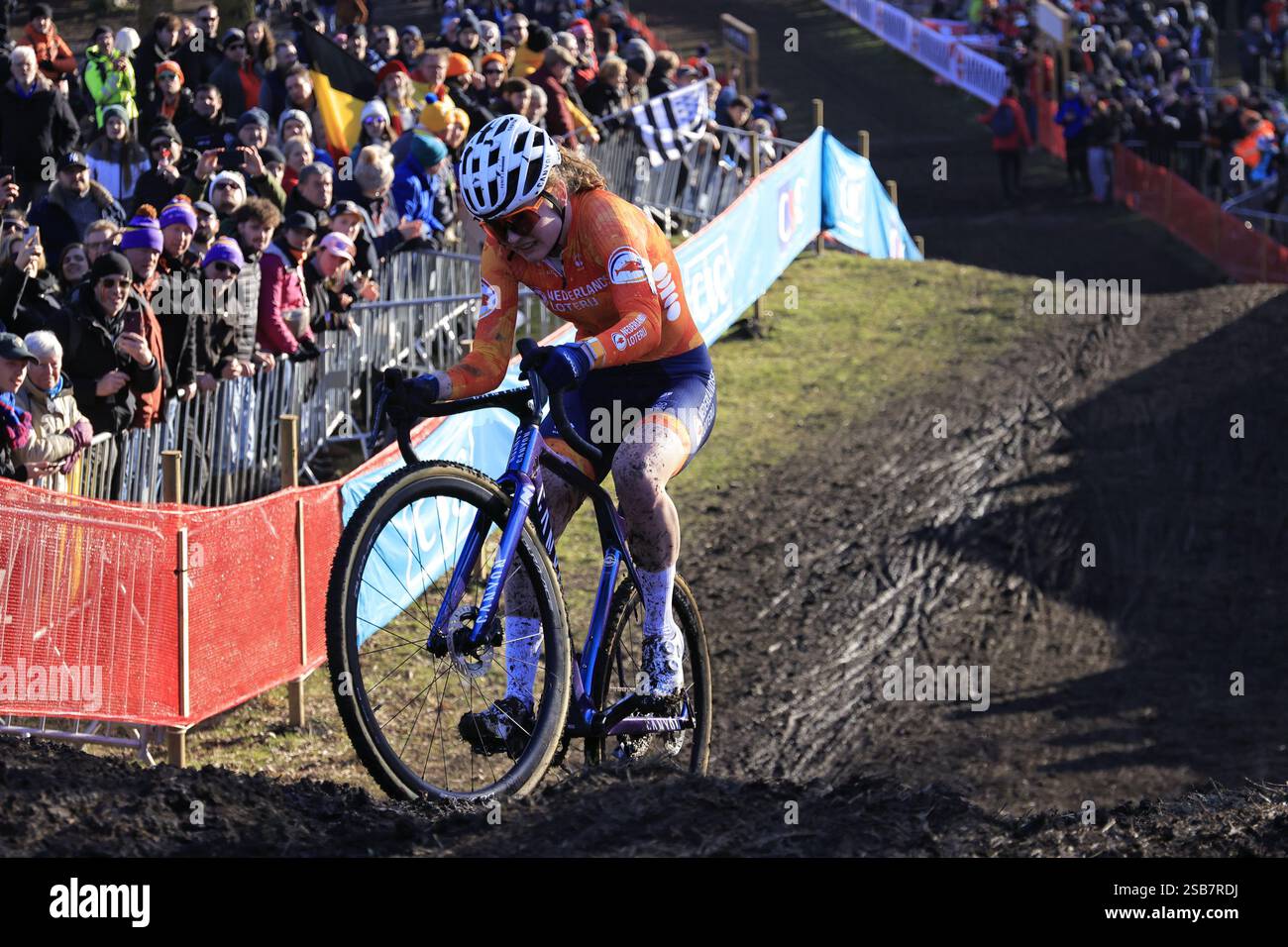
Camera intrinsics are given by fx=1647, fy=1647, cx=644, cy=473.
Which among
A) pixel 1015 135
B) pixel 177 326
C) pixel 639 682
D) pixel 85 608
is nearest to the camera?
pixel 639 682

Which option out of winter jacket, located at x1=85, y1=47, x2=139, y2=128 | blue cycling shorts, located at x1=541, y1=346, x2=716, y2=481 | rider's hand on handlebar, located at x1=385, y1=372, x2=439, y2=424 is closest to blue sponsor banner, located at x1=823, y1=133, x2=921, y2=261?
winter jacket, located at x1=85, y1=47, x2=139, y2=128

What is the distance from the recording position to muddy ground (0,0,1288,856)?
498 cm

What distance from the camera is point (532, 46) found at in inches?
708


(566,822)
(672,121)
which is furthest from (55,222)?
(672,121)

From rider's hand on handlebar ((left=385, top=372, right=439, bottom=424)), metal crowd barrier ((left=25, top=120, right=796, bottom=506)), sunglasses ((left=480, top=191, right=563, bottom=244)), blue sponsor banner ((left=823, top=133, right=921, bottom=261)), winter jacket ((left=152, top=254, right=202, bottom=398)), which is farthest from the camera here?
blue sponsor banner ((left=823, top=133, right=921, bottom=261))

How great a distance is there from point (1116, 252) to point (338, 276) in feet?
50.7

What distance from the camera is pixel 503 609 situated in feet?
19.2

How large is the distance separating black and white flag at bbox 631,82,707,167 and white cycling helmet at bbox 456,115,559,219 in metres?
12.5

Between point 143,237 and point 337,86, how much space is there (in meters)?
5.84

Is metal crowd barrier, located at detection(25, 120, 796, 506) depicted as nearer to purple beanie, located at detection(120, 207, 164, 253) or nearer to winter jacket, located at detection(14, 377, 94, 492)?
winter jacket, located at detection(14, 377, 94, 492)

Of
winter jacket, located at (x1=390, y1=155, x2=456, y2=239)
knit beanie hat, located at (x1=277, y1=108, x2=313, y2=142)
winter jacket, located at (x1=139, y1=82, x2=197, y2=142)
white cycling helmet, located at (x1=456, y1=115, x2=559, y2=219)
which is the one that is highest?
winter jacket, located at (x1=139, y1=82, x2=197, y2=142)

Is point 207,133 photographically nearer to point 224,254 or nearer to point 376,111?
point 376,111

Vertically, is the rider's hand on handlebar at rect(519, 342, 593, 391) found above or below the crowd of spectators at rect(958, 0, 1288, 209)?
below
